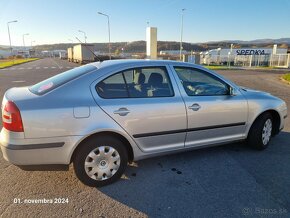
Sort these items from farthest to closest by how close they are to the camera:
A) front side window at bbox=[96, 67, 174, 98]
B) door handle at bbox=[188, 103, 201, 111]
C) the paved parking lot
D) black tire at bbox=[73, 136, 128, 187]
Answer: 1. door handle at bbox=[188, 103, 201, 111]
2. front side window at bbox=[96, 67, 174, 98]
3. black tire at bbox=[73, 136, 128, 187]
4. the paved parking lot

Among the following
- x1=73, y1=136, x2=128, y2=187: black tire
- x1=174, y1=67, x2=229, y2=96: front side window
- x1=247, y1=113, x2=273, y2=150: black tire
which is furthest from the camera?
x1=247, y1=113, x2=273, y2=150: black tire

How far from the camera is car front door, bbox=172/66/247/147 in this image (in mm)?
3427

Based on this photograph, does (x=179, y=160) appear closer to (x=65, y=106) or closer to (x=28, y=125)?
(x=65, y=106)

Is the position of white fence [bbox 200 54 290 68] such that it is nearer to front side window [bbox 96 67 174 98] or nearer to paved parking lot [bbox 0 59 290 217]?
paved parking lot [bbox 0 59 290 217]

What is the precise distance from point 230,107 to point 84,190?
2400mm

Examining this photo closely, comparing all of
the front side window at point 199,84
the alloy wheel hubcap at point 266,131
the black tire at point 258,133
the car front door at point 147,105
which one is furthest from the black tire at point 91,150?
the alloy wheel hubcap at point 266,131

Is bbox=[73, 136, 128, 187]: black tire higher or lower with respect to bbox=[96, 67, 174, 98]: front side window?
lower

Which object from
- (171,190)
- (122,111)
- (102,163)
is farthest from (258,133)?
(102,163)

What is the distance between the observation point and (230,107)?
3686 mm

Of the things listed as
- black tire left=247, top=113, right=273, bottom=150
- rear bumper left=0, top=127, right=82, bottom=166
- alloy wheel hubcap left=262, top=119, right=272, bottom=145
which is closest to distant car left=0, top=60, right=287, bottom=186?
rear bumper left=0, top=127, right=82, bottom=166

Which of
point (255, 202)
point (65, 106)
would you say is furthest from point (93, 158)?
point (255, 202)

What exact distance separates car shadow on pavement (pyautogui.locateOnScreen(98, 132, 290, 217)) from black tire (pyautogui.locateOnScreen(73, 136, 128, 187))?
11 cm

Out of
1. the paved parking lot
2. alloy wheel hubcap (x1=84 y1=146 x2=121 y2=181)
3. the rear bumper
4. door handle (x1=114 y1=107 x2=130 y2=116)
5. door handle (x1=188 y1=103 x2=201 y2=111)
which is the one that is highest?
door handle (x1=114 y1=107 x2=130 y2=116)

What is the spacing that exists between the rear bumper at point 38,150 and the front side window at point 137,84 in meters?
0.69
